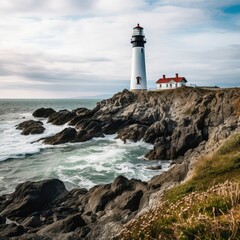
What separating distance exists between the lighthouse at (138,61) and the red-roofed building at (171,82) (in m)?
4.61

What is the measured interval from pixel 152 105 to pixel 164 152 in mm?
22963

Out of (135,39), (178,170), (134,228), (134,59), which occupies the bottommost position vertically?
(178,170)

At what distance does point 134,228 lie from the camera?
5.70 metres

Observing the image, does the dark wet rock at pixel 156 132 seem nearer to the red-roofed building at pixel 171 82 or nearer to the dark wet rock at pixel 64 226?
the red-roofed building at pixel 171 82

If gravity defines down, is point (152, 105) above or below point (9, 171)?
above

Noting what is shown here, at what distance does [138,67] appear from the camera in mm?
67312

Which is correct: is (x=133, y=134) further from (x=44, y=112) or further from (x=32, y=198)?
(x=44, y=112)

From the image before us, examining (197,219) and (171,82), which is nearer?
(197,219)

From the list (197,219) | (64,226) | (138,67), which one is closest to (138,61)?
(138,67)

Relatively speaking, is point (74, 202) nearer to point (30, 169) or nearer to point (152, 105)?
point (30, 169)

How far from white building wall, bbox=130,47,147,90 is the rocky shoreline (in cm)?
628

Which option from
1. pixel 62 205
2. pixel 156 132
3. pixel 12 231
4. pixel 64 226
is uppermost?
pixel 156 132

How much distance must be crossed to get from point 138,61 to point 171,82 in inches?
355

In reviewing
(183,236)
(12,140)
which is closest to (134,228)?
(183,236)
